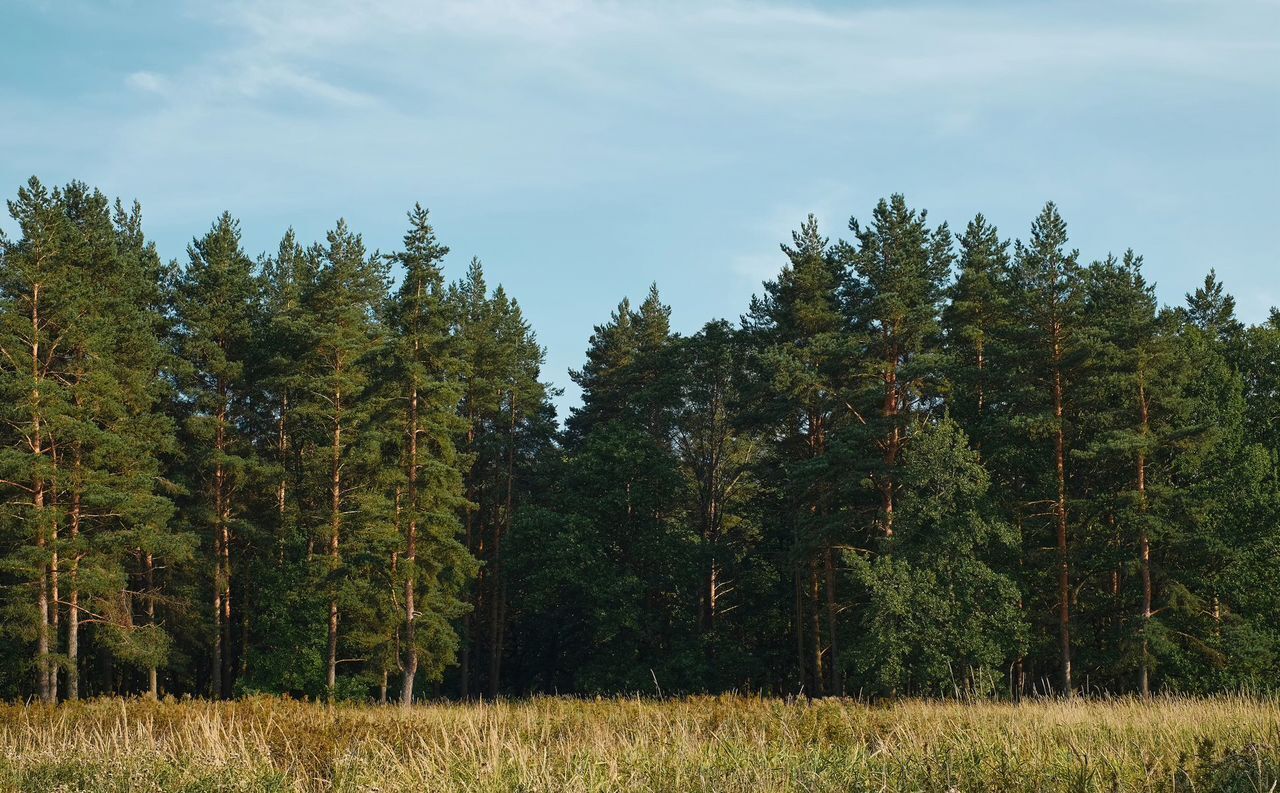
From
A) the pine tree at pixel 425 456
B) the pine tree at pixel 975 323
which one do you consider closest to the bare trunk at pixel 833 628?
the pine tree at pixel 975 323

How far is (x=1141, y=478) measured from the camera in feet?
109

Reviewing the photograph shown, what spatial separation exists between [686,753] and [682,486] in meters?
36.7

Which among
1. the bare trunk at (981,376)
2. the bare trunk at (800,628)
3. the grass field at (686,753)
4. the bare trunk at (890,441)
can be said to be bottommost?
the bare trunk at (800,628)

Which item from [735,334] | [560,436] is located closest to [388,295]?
[560,436]

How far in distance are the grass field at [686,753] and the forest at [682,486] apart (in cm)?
1752

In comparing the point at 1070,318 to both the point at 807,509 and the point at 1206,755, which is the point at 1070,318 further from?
the point at 1206,755

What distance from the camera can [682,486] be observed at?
47.2m

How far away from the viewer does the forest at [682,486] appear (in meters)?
32.8

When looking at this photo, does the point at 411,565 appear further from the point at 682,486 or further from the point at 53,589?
the point at 682,486

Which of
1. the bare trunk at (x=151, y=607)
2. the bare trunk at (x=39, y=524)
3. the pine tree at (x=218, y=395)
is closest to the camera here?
the bare trunk at (x=39, y=524)

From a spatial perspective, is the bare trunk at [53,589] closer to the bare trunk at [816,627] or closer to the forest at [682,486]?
the forest at [682,486]

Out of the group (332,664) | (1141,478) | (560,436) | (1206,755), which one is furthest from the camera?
(560,436)

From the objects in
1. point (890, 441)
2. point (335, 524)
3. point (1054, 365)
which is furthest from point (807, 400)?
point (335, 524)

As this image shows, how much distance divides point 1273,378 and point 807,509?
16.1m
